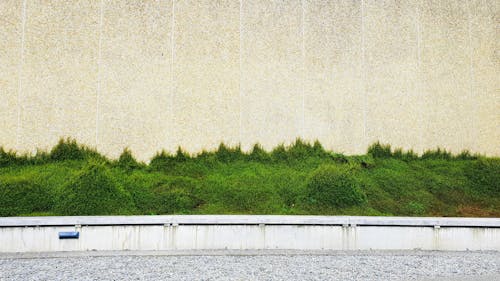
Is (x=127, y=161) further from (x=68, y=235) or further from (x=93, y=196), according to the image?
(x=68, y=235)

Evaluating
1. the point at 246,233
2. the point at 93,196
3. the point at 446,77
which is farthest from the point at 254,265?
the point at 446,77

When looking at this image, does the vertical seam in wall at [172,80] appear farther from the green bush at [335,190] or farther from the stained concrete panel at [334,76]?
the green bush at [335,190]

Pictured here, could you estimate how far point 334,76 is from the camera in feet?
37.2

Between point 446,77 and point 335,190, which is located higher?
point 446,77

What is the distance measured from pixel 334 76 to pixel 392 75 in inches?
62.5

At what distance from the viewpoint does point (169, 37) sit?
10.9 meters

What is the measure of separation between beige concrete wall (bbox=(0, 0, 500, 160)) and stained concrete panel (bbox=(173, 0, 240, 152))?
0.08 ft

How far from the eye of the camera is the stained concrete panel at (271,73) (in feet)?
36.0

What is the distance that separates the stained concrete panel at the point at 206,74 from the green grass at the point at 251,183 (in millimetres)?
515

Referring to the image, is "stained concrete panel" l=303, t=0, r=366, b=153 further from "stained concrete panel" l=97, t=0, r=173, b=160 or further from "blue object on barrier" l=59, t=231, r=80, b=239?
"blue object on barrier" l=59, t=231, r=80, b=239

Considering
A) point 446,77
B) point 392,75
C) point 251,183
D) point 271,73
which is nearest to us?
point 251,183

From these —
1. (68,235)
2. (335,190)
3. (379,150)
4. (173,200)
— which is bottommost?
(68,235)

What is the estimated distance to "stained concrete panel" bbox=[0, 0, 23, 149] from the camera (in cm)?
1017

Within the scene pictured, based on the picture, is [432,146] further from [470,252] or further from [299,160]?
[470,252]
